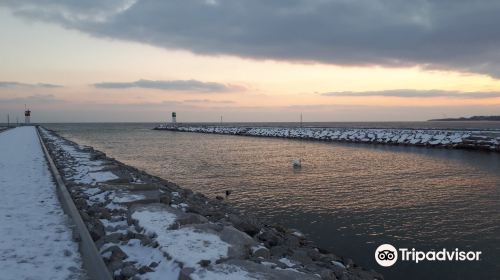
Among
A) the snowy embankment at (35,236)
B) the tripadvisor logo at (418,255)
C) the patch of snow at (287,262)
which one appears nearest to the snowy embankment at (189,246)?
the patch of snow at (287,262)

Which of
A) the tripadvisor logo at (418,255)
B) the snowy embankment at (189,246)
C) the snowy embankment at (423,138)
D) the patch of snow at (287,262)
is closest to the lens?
the snowy embankment at (189,246)

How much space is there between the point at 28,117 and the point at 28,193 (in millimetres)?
107605

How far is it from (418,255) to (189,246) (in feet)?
14.6

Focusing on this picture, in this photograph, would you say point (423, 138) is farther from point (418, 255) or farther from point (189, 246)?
point (189, 246)

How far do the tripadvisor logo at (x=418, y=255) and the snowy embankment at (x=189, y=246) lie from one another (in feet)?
2.59

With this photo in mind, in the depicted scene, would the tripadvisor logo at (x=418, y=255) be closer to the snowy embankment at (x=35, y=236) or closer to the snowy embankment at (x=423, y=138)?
the snowy embankment at (x=35, y=236)

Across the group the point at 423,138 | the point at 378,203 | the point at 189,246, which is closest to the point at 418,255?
the point at 378,203

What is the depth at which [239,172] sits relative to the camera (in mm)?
18594

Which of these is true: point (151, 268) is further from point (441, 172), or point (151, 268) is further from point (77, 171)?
point (441, 172)

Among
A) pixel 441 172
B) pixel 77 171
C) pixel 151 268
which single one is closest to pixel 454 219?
pixel 151 268

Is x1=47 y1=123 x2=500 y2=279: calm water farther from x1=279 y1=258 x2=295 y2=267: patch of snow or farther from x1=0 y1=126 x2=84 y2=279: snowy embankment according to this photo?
x1=0 y1=126 x2=84 y2=279: snowy embankment

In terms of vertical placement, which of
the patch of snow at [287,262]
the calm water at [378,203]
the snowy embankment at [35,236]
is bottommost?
the calm water at [378,203]

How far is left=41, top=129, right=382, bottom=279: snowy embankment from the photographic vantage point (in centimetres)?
505

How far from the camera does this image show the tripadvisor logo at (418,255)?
23.7 ft
